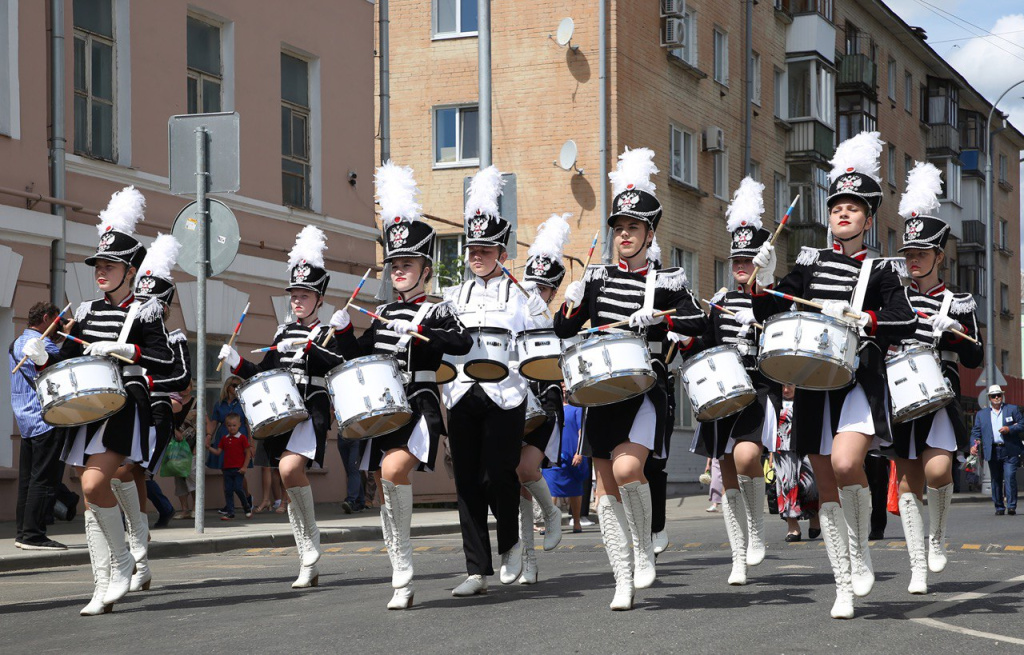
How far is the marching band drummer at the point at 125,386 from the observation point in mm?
8898

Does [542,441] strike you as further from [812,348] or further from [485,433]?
[812,348]

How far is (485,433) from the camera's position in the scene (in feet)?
30.0

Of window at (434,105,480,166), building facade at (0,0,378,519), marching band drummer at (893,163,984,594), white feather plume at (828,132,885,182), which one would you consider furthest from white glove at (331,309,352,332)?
window at (434,105,480,166)

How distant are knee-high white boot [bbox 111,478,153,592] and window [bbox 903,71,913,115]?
1905 inches

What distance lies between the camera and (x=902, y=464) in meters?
9.28

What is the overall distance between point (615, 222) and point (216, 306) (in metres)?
12.6

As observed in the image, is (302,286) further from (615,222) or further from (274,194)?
(274,194)

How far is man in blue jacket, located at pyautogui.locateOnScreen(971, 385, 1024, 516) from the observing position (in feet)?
78.2

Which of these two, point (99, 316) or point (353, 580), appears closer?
point (99, 316)

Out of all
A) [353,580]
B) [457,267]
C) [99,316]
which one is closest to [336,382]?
[99,316]

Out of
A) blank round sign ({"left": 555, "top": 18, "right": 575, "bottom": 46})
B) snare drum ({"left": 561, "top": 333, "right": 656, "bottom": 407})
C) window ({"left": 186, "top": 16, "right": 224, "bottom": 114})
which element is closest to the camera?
snare drum ({"left": 561, "top": 333, "right": 656, "bottom": 407})

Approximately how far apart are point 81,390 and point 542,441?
129 inches

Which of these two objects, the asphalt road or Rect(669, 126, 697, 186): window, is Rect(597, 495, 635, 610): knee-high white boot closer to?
the asphalt road

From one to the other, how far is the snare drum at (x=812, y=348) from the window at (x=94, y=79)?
12871 mm
